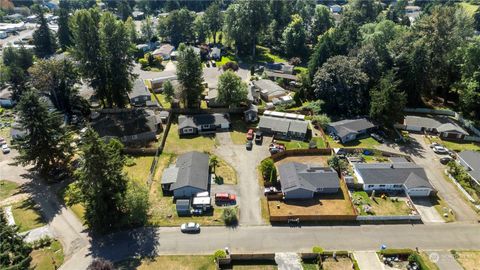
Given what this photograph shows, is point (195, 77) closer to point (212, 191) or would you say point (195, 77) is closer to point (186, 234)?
point (212, 191)

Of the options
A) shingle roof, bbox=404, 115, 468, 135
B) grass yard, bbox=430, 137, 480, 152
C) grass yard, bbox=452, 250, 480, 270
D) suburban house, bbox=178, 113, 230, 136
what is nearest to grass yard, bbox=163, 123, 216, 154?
suburban house, bbox=178, 113, 230, 136

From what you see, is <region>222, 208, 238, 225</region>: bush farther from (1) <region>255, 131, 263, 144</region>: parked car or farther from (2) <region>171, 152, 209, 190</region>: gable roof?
(1) <region>255, 131, 263, 144</region>: parked car

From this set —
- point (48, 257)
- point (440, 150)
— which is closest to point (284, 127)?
point (440, 150)

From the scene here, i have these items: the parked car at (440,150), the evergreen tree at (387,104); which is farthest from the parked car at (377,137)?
the parked car at (440,150)

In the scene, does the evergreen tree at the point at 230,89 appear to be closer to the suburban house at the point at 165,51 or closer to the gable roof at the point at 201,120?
the gable roof at the point at 201,120

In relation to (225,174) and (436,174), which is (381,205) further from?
(225,174)
